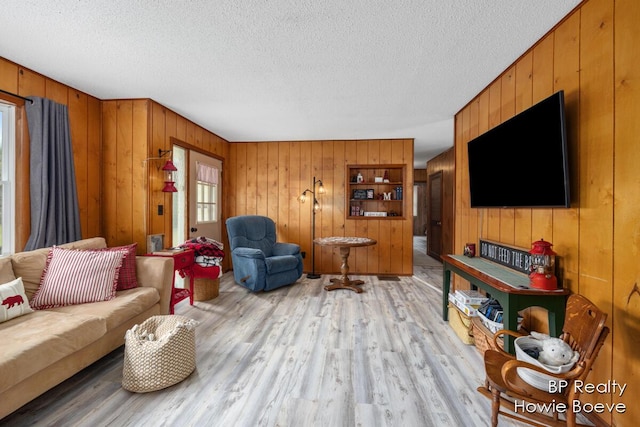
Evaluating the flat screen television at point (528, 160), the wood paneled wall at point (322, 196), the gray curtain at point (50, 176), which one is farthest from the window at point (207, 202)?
the flat screen television at point (528, 160)

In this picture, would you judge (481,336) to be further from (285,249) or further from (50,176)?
(50,176)


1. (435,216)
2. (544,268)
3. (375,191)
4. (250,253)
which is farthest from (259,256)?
(435,216)

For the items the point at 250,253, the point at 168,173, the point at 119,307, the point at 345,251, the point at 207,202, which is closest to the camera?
the point at 119,307

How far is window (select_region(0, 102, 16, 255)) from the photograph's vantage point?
2.38 meters

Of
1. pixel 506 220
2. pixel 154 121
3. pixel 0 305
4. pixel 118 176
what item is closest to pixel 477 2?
pixel 506 220

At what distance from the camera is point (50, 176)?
2.56 metres

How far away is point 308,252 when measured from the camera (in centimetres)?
501

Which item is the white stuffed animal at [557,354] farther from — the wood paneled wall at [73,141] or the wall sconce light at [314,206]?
the wood paneled wall at [73,141]

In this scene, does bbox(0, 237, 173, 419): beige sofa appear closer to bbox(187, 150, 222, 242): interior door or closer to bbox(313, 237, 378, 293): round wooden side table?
bbox(187, 150, 222, 242): interior door

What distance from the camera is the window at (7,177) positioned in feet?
7.82

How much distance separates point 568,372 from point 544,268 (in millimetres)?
667

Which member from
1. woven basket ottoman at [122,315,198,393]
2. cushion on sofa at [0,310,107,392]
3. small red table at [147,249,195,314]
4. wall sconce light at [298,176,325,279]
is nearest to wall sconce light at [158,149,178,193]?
small red table at [147,249,195,314]

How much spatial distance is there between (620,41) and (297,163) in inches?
159

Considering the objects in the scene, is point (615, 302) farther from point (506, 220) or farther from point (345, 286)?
point (345, 286)
